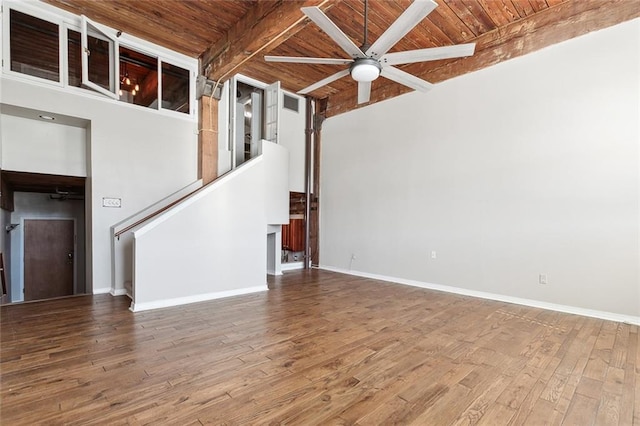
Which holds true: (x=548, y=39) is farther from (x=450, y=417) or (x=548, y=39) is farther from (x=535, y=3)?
(x=450, y=417)

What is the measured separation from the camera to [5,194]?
5273 mm

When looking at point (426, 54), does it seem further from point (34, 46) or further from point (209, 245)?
point (34, 46)

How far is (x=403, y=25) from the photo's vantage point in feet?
8.30

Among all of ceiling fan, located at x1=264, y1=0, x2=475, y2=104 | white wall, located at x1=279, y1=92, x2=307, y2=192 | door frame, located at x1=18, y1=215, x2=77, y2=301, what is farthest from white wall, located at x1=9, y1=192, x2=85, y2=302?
ceiling fan, located at x1=264, y1=0, x2=475, y2=104

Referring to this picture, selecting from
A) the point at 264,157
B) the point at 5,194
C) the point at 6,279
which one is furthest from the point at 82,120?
the point at 6,279

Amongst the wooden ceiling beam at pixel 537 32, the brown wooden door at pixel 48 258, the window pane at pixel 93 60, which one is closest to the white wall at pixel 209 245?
the window pane at pixel 93 60

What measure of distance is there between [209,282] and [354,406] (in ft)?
10.2

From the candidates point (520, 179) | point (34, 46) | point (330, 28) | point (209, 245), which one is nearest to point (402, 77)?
point (330, 28)

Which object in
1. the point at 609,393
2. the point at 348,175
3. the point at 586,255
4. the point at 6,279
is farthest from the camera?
the point at 348,175

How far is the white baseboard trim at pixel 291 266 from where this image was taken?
7023 mm

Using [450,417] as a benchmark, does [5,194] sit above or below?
above

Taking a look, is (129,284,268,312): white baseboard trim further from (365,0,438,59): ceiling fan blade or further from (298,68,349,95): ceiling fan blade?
(365,0,438,59): ceiling fan blade

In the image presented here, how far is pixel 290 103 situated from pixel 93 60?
148 inches

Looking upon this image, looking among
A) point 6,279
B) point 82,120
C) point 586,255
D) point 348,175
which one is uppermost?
point 82,120
